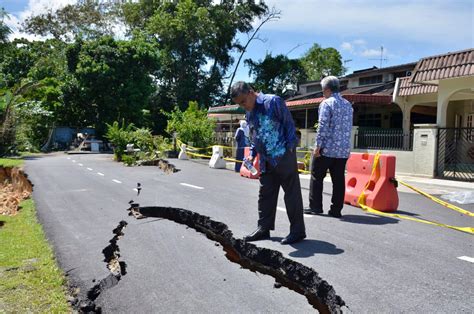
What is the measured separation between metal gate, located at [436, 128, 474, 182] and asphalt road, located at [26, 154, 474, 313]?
6.32 metres

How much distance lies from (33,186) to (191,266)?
905 cm

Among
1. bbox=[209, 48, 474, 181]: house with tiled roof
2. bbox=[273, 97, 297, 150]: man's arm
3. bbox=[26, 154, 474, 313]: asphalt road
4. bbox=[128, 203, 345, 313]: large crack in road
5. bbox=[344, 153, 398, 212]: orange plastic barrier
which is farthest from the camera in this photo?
bbox=[209, 48, 474, 181]: house with tiled roof

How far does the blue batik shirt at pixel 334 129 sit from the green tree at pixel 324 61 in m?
40.1

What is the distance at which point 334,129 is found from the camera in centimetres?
597

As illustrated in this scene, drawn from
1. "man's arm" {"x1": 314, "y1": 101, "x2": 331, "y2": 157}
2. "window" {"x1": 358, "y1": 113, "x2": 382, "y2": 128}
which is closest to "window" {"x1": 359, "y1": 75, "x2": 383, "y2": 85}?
"window" {"x1": 358, "y1": 113, "x2": 382, "y2": 128}

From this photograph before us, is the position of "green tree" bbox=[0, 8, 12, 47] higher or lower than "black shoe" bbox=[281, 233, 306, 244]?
higher

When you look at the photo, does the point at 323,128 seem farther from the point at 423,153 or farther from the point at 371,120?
the point at 371,120

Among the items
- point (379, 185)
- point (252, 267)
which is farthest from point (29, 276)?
point (379, 185)

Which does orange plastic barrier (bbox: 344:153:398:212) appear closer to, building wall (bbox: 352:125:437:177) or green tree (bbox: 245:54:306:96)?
building wall (bbox: 352:125:437:177)

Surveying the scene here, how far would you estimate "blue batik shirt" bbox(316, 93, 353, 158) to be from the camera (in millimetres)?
5895

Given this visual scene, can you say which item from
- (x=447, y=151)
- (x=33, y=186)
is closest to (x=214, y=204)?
(x=33, y=186)

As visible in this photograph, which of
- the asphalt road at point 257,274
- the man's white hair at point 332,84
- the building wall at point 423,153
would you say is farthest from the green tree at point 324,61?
the man's white hair at point 332,84

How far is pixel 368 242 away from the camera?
4801mm

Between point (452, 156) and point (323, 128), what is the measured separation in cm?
945
